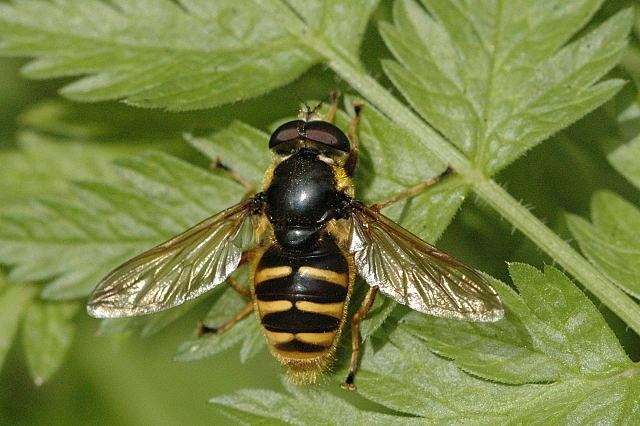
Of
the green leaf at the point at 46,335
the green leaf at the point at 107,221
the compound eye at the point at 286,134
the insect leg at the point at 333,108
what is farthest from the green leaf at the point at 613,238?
the green leaf at the point at 46,335

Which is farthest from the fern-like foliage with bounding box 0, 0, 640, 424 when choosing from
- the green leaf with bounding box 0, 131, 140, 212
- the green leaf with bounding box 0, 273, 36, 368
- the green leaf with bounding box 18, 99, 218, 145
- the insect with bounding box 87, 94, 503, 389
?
the green leaf with bounding box 18, 99, 218, 145

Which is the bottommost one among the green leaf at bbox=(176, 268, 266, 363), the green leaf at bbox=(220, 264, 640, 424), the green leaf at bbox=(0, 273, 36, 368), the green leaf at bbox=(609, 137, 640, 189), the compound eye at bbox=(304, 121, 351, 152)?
the green leaf at bbox=(220, 264, 640, 424)

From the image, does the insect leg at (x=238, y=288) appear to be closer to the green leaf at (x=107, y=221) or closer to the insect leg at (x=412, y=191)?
the green leaf at (x=107, y=221)

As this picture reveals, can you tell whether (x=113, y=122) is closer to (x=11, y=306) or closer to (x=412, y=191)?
(x=11, y=306)

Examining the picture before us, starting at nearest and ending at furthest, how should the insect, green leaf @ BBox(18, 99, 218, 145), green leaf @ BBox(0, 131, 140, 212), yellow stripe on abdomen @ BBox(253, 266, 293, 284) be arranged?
1. the insect
2. yellow stripe on abdomen @ BBox(253, 266, 293, 284)
3. green leaf @ BBox(18, 99, 218, 145)
4. green leaf @ BBox(0, 131, 140, 212)

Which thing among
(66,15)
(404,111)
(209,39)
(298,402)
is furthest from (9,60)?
(298,402)

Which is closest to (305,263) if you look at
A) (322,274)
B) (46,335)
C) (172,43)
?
(322,274)

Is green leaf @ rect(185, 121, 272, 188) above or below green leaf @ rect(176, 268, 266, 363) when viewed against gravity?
above

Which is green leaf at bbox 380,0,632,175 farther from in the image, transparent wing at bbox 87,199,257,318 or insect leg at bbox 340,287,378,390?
transparent wing at bbox 87,199,257,318
